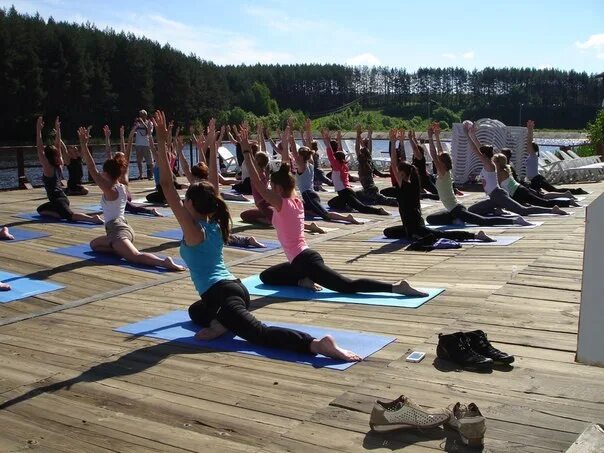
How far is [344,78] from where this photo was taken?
114m

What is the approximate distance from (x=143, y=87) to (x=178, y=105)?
4634 millimetres

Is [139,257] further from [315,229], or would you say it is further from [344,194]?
[344,194]

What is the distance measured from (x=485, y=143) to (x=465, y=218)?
7289 mm

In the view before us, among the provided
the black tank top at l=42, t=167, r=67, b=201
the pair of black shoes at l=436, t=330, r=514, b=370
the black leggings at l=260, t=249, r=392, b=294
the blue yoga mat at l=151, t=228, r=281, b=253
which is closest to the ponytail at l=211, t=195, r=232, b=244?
the black leggings at l=260, t=249, r=392, b=294

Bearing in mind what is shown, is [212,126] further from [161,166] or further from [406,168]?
[406,168]

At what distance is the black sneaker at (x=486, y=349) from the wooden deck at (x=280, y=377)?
0.10 m

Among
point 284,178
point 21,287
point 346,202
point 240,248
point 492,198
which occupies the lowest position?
point 21,287

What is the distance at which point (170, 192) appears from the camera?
14.0ft

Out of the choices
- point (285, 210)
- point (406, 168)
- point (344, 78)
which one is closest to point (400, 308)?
point (285, 210)

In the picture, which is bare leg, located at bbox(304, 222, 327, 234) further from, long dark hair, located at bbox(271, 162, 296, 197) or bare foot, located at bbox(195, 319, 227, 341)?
bare foot, located at bbox(195, 319, 227, 341)

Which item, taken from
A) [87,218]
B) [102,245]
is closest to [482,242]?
[102,245]

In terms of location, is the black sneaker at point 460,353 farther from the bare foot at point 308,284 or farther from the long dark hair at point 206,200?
the bare foot at point 308,284

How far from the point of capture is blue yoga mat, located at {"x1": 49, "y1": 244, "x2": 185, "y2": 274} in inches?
283

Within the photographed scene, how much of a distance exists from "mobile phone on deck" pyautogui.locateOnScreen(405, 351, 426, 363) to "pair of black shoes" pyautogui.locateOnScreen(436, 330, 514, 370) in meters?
0.09
